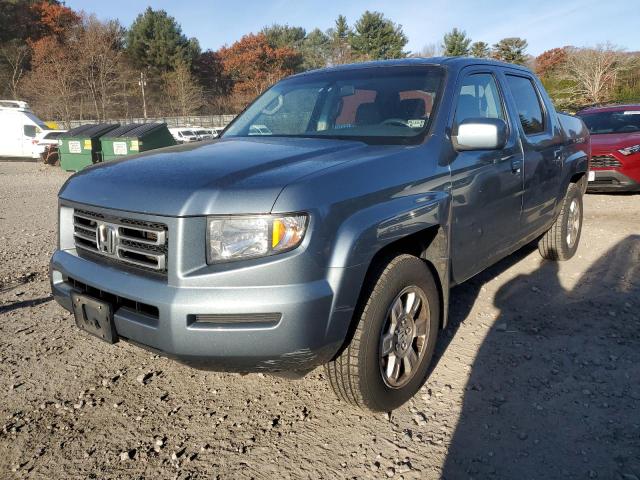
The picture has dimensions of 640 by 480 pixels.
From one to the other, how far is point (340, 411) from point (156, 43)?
5238 cm

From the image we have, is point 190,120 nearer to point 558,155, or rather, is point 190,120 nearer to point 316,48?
point 316,48

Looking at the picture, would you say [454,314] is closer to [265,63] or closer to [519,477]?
[519,477]

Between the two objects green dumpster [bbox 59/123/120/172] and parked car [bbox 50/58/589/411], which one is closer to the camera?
parked car [bbox 50/58/589/411]

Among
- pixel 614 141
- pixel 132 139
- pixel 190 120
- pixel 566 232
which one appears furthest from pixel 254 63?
pixel 566 232

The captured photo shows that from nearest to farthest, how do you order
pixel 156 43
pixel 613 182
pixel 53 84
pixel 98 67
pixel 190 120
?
pixel 613 182 → pixel 53 84 → pixel 98 67 → pixel 190 120 → pixel 156 43

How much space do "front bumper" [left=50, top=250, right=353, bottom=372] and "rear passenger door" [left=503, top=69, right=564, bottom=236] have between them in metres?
2.37

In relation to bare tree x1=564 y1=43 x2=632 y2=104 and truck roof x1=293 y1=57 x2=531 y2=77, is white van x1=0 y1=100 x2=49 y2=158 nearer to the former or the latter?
truck roof x1=293 y1=57 x2=531 y2=77

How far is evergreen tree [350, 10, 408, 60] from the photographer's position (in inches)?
2189

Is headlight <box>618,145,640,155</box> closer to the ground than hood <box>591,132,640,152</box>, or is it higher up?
closer to the ground

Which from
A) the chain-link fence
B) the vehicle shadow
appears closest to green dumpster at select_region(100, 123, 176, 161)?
the vehicle shadow

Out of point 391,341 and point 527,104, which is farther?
point 527,104

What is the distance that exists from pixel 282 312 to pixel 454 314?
7.74 feet

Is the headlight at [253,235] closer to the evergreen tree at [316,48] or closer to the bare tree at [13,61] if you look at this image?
the bare tree at [13,61]

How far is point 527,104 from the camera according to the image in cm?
420
